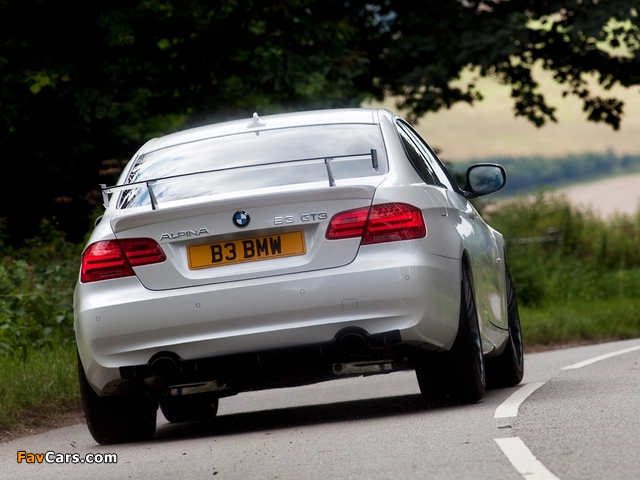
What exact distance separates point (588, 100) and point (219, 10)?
436 inches

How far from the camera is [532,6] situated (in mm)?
24375

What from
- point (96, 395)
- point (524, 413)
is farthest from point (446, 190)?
point (96, 395)

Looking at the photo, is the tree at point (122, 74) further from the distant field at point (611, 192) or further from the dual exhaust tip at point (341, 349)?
the distant field at point (611, 192)

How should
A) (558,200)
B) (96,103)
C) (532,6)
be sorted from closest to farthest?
(96,103) → (532,6) → (558,200)

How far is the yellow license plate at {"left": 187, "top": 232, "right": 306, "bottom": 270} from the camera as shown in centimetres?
710

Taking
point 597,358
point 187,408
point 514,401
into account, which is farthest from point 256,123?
point 597,358

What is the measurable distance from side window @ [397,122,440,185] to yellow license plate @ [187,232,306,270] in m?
1.08

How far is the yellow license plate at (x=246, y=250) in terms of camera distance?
280 inches

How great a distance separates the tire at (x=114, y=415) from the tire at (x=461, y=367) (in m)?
1.57

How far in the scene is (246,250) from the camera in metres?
7.12

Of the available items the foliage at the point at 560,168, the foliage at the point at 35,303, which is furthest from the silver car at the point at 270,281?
the foliage at the point at 560,168

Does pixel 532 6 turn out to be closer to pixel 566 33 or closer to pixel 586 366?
pixel 566 33

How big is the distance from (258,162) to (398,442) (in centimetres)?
196

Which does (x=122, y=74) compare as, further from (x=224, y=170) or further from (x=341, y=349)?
(x=341, y=349)
